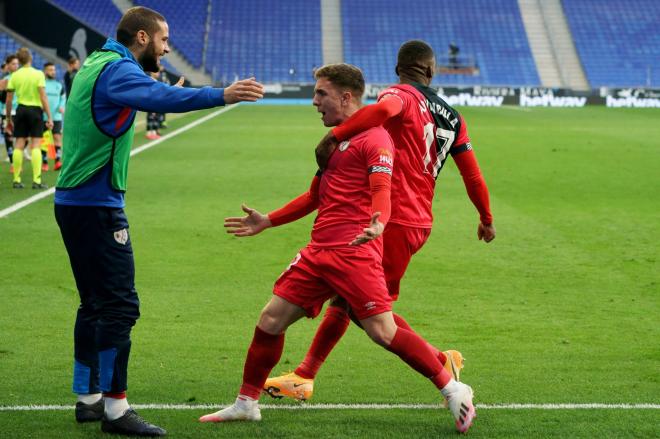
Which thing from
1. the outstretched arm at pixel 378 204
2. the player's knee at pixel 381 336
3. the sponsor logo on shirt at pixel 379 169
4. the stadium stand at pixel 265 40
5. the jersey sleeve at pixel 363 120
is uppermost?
the stadium stand at pixel 265 40

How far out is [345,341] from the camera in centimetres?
760

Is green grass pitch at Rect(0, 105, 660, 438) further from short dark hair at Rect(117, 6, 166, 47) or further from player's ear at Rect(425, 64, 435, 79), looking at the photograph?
short dark hair at Rect(117, 6, 166, 47)

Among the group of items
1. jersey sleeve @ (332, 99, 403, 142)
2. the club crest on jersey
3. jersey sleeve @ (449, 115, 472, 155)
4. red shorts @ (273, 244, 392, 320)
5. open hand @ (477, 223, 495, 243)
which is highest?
jersey sleeve @ (332, 99, 403, 142)

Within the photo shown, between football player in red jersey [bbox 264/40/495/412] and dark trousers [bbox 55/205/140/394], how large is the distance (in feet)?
3.03

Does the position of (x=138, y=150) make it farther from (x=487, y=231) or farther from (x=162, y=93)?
(x=162, y=93)

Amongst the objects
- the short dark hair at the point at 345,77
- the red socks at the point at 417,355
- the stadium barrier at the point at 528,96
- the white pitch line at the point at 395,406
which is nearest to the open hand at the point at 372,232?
the red socks at the point at 417,355

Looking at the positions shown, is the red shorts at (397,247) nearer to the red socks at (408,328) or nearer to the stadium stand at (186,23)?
the red socks at (408,328)

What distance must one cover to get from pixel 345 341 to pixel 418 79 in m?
2.23

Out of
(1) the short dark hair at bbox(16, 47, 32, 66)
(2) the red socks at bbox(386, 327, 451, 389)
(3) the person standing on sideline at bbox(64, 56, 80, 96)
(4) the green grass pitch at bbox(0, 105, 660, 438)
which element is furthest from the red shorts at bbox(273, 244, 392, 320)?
(3) the person standing on sideline at bbox(64, 56, 80, 96)

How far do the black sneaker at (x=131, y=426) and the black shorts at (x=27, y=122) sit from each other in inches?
504

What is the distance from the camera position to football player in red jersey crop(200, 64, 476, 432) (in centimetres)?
533

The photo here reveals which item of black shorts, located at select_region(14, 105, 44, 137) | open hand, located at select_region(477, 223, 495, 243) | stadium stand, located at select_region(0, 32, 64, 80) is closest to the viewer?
open hand, located at select_region(477, 223, 495, 243)

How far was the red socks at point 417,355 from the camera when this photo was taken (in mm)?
5402

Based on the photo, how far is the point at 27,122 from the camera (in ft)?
57.5
